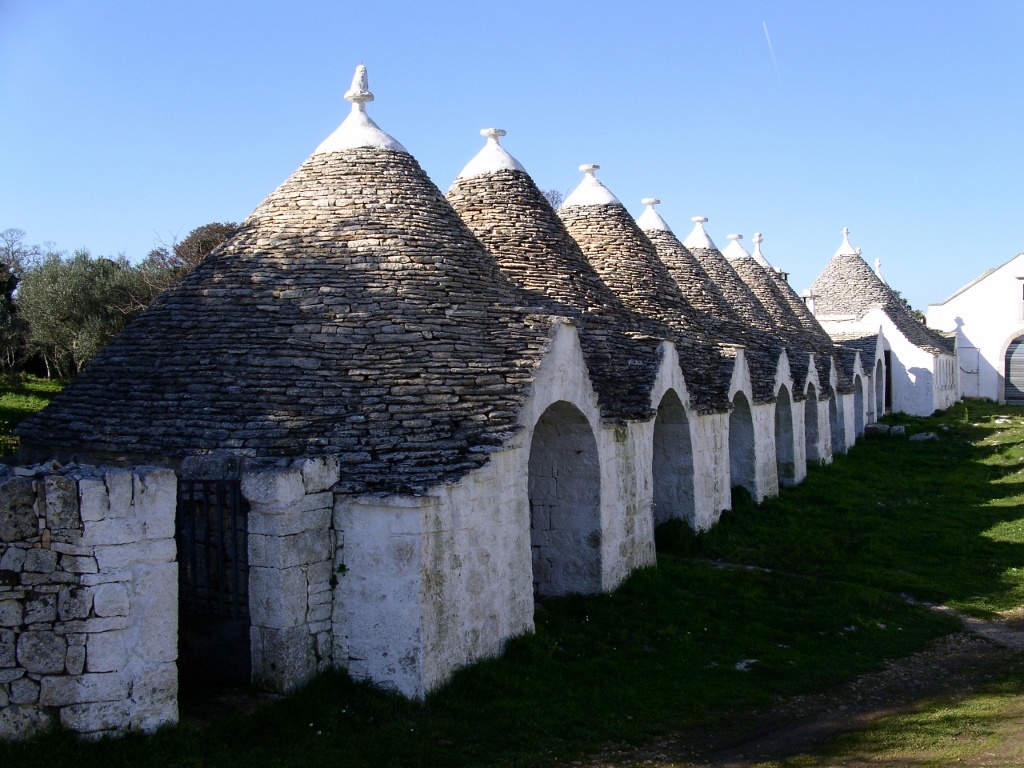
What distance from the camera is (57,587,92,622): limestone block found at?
16.1ft

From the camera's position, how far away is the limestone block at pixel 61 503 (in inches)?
191

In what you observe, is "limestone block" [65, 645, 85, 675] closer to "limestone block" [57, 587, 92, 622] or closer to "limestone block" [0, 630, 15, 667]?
"limestone block" [57, 587, 92, 622]

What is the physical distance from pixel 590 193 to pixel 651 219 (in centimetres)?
345

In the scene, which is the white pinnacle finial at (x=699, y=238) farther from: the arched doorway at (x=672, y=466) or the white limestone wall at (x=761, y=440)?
the arched doorway at (x=672, y=466)

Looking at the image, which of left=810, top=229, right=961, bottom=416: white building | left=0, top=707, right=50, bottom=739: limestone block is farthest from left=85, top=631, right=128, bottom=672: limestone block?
left=810, top=229, right=961, bottom=416: white building

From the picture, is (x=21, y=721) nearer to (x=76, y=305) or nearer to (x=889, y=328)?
(x=76, y=305)

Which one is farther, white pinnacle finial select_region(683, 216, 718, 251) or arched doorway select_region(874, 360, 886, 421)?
arched doorway select_region(874, 360, 886, 421)

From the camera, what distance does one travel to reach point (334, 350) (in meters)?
7.27

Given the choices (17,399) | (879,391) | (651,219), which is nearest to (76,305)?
(17,399)

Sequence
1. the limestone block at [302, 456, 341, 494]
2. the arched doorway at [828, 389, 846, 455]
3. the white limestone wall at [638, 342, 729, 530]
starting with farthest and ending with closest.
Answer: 1. the arched doorway at [828, 389, 846, 455]
2. the white limestone wall at [638, 342, 729, 530]
3. the limestone block at [302, 456, 341, 494]

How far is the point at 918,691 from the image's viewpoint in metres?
6.97

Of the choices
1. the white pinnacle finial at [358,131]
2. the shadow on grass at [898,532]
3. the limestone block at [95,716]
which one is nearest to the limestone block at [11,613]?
the limestone block at [95,716]

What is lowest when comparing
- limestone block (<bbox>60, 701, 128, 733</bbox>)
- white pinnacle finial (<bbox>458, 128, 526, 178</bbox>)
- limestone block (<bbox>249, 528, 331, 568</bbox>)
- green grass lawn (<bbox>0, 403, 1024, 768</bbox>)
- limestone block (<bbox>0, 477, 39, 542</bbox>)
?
green grass lawn (<bbox>0, 403, 1024, 768</bbox>)

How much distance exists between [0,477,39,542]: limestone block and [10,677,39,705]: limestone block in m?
0.79
